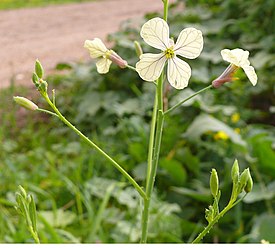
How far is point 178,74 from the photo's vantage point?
48 centimetres

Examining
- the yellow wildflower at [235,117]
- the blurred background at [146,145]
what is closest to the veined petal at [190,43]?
the blurred background at [146,145]

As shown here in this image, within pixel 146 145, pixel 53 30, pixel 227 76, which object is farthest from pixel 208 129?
pixel 53 30

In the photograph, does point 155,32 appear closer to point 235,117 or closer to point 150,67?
point 150,67

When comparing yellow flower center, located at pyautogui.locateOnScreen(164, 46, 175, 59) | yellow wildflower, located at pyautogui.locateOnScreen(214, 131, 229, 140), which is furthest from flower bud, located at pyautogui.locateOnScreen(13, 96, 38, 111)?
yellow wildflower, located at pyautogui.locateOnScreen(214, 131, 229, 140)

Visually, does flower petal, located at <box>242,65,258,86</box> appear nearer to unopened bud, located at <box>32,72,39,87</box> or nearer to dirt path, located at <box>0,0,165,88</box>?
unopened bud, located at <box>32,72,39,87</box>

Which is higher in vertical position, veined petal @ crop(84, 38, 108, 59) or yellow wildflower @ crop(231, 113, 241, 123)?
veined petal @ crop(84, 38, 108, 59)

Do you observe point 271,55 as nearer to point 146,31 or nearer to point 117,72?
point 117,72

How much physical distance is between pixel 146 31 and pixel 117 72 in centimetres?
216

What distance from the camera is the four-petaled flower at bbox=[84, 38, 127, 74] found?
1.81ft

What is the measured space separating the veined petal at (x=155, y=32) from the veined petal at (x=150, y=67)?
0.04 ft

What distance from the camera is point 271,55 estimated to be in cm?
224

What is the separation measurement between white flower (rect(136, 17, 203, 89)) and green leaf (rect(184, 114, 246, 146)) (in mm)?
1071

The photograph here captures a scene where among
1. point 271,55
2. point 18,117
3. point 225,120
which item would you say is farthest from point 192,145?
point 18,117

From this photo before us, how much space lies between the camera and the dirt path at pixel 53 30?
13.5ft
